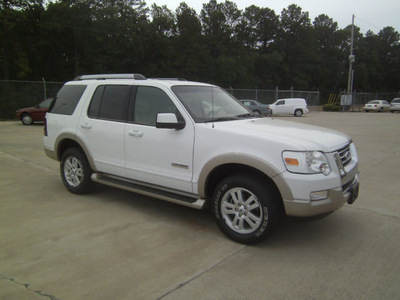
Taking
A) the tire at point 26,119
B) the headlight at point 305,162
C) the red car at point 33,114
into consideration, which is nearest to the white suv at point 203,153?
the headlight at point 305,162

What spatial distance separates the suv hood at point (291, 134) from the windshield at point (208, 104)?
0.89ft

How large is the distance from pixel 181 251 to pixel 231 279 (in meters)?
0.74

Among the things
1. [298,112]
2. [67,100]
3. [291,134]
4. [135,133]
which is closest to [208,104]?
[135,133]

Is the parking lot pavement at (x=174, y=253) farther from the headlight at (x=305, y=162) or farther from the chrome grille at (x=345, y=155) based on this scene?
the chrome grille at (x=345, y=155)

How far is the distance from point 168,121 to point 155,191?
40.9 inches

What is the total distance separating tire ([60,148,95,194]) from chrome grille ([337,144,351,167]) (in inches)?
148

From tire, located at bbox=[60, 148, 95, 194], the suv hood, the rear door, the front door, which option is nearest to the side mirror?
the front door

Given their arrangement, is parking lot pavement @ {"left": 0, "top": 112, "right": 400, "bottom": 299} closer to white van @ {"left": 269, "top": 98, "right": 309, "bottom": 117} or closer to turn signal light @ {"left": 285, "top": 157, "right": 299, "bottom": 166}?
turn signal light @ {"left": 285, "top": 157, "right": 299, "bottom": 166}

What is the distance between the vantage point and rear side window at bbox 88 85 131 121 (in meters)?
4.98

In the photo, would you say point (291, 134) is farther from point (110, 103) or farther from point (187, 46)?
point (187, 46)

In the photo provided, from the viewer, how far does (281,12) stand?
257 feet

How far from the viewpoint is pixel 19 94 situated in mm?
23562

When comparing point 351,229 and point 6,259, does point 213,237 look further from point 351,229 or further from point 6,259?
point 6,259

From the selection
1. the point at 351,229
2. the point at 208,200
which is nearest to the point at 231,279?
the point at 208,200
